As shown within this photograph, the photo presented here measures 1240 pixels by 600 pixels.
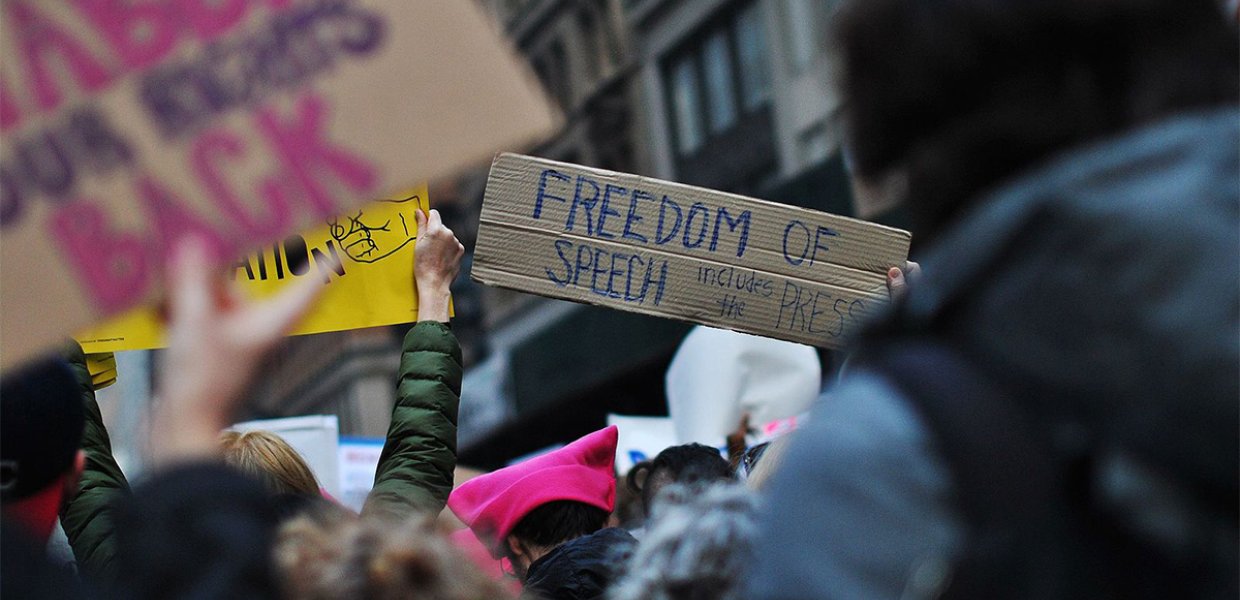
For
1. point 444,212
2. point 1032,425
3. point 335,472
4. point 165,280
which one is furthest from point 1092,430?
point 444,212

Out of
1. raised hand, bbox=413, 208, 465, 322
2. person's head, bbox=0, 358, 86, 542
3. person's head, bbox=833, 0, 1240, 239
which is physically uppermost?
person's head, bbox=833, 0, 1240, 239

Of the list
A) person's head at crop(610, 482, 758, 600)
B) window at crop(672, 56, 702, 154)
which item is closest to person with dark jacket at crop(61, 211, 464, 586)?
person's head at crop(610, 482, 758, 600)

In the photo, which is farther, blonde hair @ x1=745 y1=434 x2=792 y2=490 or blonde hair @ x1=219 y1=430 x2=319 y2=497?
blonde hair @ x1=219 y1=430 x2=319 y2=497

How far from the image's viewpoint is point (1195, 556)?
4.22 ft

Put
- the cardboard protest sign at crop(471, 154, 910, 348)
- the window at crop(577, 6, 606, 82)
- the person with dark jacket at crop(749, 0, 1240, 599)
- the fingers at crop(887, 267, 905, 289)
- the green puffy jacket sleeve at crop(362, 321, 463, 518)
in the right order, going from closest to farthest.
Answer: the person with dark jacket at crop(749, 0, 1240, 599)
the green puffy jacket sleeve at crop(362, 321, 463, 518)
the cardboard protest sign at crop(471, 154, 910, 348)
the fingers at crop(887, 267, 905, 289)
the window at crop(577, 6, 606, 82)

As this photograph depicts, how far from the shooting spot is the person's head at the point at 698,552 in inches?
71.2

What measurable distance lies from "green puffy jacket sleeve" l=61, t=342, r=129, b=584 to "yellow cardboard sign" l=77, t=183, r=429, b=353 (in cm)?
71

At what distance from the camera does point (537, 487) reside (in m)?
3.70

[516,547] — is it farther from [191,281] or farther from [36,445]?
[191,281]

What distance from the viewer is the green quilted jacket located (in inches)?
108

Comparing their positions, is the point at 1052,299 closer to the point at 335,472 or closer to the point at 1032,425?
the point at 1032,425

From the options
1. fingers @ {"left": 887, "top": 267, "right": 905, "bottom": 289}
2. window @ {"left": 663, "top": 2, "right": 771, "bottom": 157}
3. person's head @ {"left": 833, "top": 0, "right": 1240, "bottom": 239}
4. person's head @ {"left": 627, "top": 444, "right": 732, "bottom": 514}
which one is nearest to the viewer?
person's head @ {"left": 833, "top": 0, "right": 1240, "bottom": 239}

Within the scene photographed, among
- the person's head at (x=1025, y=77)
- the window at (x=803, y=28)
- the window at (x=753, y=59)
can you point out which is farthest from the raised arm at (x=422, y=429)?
the window at (x=753, y=59)

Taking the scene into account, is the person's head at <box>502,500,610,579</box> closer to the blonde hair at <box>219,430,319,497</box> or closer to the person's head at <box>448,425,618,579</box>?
the person's head at <box>448,425,618,579</box>
